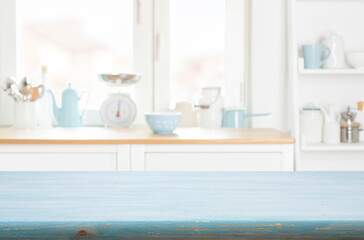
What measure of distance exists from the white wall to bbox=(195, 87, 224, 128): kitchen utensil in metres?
0.28

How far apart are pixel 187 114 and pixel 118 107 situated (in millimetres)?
464

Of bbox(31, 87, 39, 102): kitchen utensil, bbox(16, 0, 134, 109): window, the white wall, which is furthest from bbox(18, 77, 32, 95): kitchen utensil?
the white wall

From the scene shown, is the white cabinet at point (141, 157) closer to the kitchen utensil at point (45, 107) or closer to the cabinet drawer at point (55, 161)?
the cabinet drawer at point (55, 161)

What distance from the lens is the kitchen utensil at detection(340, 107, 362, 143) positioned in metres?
2.83

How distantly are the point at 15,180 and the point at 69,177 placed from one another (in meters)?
0.11

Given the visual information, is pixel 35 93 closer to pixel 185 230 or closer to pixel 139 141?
pixel 139 141

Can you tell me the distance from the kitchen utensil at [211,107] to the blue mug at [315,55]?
21.2 inches

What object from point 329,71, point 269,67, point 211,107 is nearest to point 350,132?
point 329,71

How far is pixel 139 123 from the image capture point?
309cm

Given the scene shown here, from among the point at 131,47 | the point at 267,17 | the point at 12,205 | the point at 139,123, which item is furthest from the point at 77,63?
the point at 12,205

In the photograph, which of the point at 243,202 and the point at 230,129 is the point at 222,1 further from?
the point at 243,202

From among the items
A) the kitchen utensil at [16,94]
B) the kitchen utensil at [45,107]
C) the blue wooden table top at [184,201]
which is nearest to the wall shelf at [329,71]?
the kitchen utensil at [45,107]

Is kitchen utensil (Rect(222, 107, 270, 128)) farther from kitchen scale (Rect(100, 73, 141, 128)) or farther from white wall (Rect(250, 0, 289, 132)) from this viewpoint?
kitchen scale (Rect(100, 73, 141, 128))

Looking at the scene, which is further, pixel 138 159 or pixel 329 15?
pixel 329 15
